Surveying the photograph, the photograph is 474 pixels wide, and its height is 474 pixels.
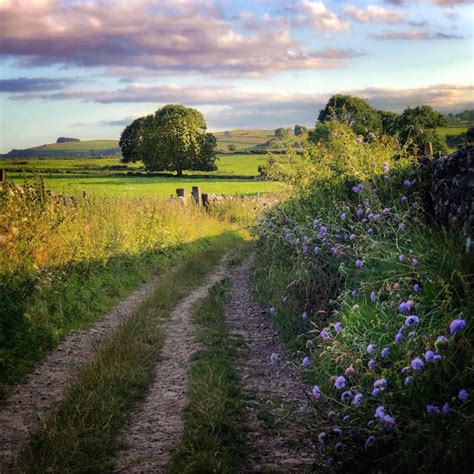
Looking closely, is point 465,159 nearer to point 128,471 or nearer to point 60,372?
point 128,471

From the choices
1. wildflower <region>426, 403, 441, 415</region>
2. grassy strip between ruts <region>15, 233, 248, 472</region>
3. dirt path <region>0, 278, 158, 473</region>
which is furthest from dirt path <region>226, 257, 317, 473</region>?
dirt path <region>0, 278, 158, 473</region>

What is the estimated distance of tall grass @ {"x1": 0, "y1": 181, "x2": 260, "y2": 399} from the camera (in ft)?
27.8

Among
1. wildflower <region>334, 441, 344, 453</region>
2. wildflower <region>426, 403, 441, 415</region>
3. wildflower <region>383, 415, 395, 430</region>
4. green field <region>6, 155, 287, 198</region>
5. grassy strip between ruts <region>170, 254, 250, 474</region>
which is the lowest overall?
grassy strip between ruts <region>170, 254, 250, 474</region>

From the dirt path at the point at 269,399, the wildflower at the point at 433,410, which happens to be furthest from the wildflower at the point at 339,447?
the wildflower at the point at 433,410

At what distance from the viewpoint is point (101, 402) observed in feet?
18.7

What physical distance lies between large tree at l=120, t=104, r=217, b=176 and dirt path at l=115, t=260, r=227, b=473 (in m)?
48.1

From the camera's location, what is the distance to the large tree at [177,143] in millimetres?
55562

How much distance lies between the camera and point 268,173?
1482 centimetres

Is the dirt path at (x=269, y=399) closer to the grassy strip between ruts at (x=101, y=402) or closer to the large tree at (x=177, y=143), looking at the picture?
the grassy strip between ruts at (x=101, y=402)

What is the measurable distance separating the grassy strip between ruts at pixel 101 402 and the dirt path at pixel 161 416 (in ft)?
0.40

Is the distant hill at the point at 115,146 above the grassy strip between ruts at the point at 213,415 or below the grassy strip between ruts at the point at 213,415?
above

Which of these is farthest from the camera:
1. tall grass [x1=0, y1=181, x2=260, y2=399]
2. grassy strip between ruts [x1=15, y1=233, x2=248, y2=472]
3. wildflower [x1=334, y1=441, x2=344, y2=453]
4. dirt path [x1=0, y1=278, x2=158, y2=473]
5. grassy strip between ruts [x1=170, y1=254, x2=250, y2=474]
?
tall grass [x1=0, y1=181, x2=260, y2=399]

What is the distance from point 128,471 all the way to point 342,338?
249cm

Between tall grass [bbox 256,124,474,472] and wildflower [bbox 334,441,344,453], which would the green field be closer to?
tall grass [bbox 256,124,474,472]
